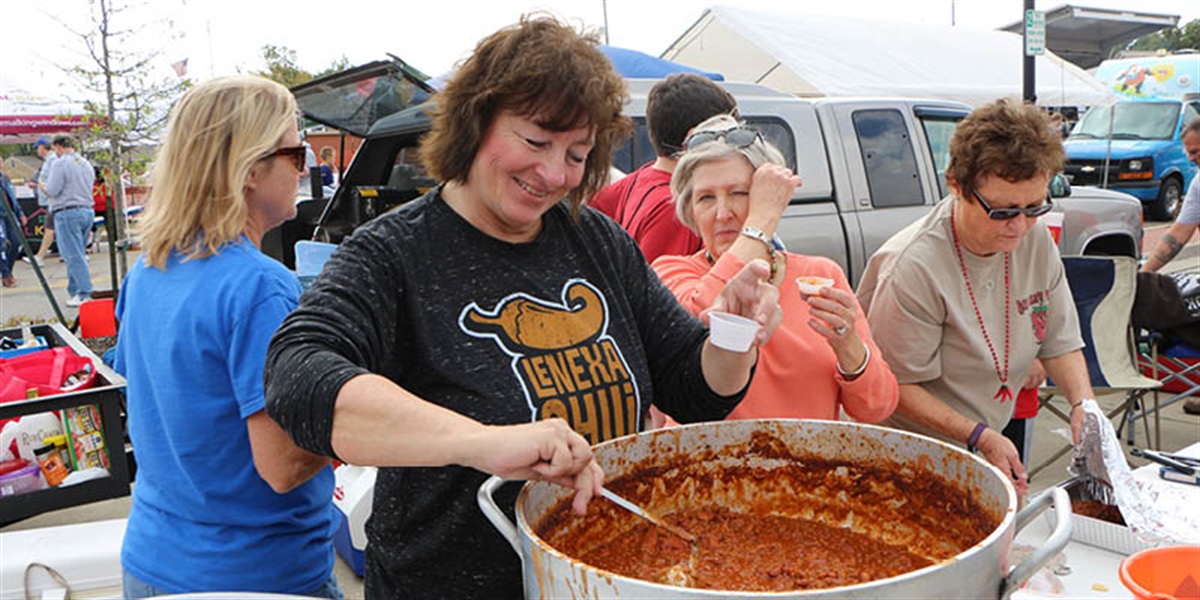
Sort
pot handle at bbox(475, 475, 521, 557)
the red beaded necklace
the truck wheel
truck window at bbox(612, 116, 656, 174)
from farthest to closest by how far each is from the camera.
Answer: the truck wheel → truck window at bbox(612, 116, 656, 174) → the red beaded necklace → pot handle at bbox(475, 475, 521, 557)

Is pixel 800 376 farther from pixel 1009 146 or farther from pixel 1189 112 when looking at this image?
pixel 1189 112

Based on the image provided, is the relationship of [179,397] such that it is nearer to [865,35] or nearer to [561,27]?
[561,27]

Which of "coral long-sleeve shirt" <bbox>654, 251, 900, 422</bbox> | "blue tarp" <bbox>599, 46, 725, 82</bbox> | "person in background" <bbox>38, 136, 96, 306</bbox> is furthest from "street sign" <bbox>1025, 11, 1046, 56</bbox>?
"person in background" <bbox>38, 136, 96, 306</bbox>

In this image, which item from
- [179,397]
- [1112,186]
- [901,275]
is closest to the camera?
[179,397]

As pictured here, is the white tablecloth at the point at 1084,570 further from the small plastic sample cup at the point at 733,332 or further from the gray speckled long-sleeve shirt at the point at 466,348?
the gray speckled long-sleeve shirt at the point at 466,348

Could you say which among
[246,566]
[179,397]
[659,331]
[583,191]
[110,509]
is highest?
[583,191]

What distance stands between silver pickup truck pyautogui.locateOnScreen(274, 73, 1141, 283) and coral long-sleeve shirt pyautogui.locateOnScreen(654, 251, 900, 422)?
11.9ft

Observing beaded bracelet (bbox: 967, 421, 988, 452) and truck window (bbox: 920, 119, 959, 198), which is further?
truck window (bbox: 920, 119, 959, 198)

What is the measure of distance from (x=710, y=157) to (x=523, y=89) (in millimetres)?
987

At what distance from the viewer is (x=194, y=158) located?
191 cm

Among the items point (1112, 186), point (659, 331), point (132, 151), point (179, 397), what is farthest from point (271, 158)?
point (1112, 186)

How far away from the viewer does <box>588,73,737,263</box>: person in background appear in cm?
338

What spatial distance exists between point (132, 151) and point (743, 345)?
8.51 meters

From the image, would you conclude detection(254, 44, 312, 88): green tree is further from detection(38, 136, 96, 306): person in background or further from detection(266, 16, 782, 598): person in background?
detection(266, 16, 782, 598): person in background
